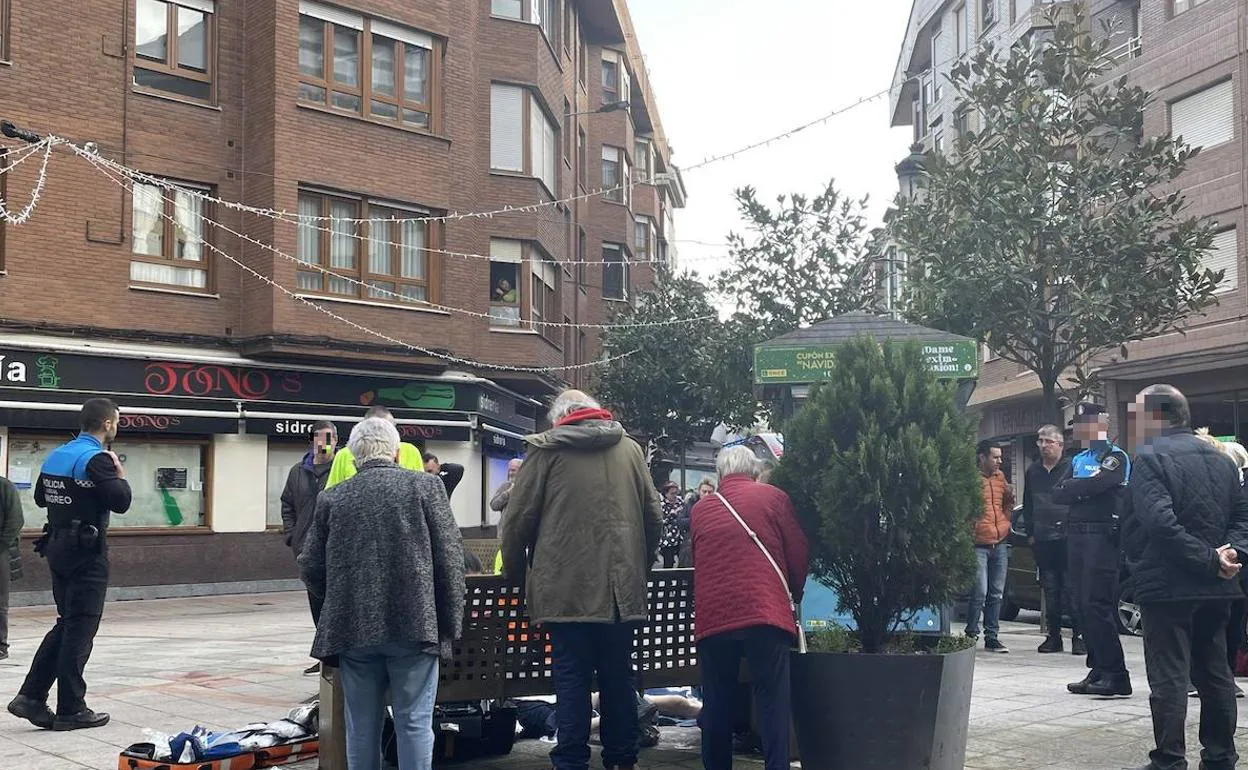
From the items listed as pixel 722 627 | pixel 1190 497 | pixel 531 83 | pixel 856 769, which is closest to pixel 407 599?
pixel 722 627

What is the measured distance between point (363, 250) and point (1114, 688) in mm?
17389

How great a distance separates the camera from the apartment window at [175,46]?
21.6m

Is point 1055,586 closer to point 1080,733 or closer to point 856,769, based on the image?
point 1080,733

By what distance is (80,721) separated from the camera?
25.6 ft

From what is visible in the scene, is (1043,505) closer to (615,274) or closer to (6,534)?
(6,534)

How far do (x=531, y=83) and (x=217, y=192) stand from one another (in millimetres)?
8410

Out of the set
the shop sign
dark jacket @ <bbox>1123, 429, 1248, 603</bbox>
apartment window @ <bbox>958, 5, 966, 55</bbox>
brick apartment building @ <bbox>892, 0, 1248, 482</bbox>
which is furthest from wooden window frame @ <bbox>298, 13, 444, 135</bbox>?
apartment window @ <bbox>958, 5, 966, 55</bbox>

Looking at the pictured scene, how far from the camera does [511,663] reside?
650 cm

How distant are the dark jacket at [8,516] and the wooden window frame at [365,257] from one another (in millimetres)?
11200

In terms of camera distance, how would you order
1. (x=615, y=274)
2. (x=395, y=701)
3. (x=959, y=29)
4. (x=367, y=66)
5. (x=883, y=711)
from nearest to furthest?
1. (x=395, y=701)
2. (x=883, y=711)
3. (x=367, y=66)
4. (x=959, y=29)
5. (x=615, y=274)

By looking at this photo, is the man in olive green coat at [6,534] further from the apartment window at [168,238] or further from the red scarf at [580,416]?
the apartment window at [168,238]

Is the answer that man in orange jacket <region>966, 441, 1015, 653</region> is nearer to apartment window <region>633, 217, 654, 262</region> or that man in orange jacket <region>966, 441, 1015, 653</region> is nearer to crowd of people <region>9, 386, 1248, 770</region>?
crowd of people <region>9, 386, 1248, 770</region>

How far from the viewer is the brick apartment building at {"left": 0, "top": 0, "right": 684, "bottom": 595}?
2027 centimetres

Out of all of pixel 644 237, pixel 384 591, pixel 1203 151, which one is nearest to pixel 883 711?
pixel 384 591
